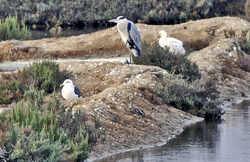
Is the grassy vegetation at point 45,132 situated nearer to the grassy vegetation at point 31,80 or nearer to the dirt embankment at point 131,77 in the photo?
the dirt embankment at point 131,77

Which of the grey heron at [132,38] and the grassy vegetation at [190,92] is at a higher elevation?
the grey heron at [132,38]

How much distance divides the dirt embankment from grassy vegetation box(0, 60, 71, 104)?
2.01ft

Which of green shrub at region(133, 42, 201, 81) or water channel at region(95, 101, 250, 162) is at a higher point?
green shrub at region(133, 42, 201, 81)

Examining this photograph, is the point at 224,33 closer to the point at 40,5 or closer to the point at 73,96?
the point at 73,96

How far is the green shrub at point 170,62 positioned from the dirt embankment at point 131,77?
0.88 metres

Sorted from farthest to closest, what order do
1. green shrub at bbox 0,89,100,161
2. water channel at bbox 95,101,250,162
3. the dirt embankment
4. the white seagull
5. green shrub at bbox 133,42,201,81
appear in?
1. the white seagull
2. green shrub at bbox 133,42,201,81
3. the dirt embankment
4. water channel at bbox 95,101,250,162
5. green shrub at bbox 0,89,100,161

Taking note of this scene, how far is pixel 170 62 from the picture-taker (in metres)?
17.4

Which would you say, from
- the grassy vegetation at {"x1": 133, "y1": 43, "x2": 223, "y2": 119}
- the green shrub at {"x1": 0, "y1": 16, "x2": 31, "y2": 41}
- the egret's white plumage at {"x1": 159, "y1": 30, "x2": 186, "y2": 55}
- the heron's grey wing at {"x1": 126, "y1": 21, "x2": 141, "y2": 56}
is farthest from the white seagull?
the green shrub at {"x1": 0, "y1": 16, "x2": 31, "y2": 41}

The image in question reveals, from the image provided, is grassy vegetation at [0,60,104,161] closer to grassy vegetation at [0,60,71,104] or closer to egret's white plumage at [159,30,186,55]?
grassy vegetation at [0,60,71,104]

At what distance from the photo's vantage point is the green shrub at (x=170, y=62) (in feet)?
56.1

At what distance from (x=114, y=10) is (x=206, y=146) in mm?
34864

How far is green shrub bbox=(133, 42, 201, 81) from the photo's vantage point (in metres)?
17.1

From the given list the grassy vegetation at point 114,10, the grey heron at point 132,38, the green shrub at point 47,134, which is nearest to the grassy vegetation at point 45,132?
the green shrub at point 47,134

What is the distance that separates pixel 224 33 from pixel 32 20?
23026 millimetres
